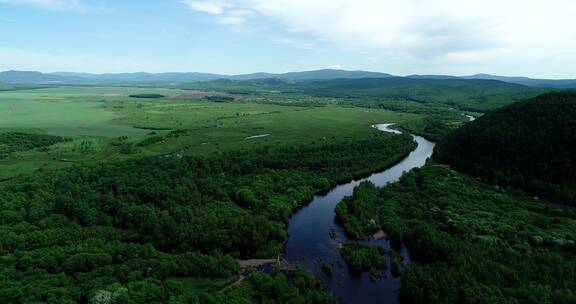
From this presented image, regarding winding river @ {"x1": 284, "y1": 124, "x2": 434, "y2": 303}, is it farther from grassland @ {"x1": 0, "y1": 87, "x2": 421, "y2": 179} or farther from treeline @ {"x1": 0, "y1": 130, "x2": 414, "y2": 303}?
grassland @ {"x1": 0, "y1": 87, "x2": 421, "y2": 179}

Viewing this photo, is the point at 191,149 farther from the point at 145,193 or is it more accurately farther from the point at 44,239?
the point at 44,239

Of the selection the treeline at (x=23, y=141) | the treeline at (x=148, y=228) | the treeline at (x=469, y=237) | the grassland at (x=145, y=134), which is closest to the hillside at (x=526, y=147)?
the treeline at (x=469, y=237)

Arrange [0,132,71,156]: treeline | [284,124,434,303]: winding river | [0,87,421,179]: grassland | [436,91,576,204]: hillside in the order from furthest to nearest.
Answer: [0,132,71,156]: treeline, [0,87,421,179]: grassland, [436,91,576,204]: hillside, [284,124,434,303]: winding river

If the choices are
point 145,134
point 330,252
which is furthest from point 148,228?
point 145,134

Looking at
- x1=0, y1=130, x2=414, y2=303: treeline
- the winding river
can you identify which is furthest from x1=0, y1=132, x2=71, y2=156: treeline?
the winding river

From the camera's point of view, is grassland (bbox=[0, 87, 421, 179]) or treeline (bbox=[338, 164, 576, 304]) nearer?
treeline (bbox=[338, 164, 576, 304])

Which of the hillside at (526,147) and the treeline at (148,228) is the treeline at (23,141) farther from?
the hillside at (526,147)
